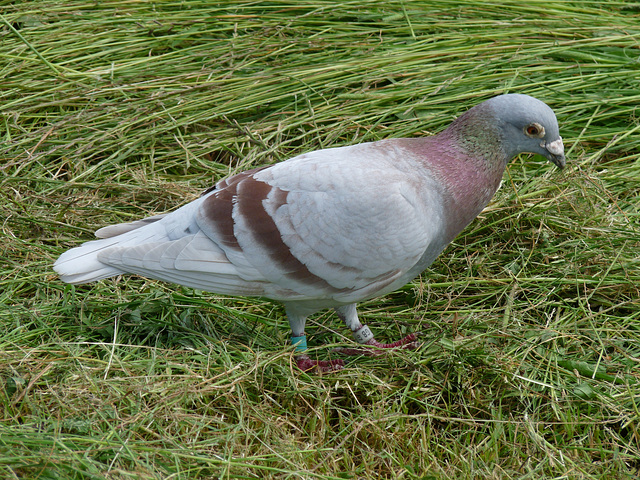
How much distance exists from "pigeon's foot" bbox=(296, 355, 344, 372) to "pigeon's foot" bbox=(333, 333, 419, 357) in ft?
0.37

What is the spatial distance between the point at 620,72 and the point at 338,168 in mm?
2725

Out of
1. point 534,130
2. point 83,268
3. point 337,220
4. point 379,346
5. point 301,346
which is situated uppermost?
point 534,130

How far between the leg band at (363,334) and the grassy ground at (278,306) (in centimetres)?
13

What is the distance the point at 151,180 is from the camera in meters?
4.46

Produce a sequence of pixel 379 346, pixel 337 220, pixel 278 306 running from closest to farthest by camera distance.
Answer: pixel 337 220 < pixel 379 346 < pixel 278 306

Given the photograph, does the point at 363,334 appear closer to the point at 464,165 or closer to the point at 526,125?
the point at 464,165

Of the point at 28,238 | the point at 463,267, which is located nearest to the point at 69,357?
the point at 28,238

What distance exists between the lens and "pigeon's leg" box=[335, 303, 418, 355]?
3.55 meters

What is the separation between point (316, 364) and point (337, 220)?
0.79 m

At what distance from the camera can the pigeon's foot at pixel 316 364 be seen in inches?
134

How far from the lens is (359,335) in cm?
358

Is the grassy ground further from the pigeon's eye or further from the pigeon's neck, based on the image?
the pigeon's eye

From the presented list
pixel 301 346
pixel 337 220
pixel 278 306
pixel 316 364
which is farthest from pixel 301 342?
pixel 337 220

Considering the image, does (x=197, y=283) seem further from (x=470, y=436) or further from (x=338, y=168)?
(x=470, y=436)
